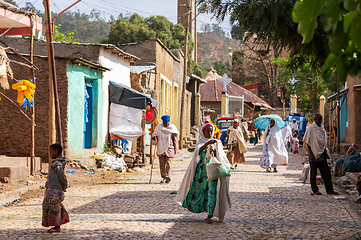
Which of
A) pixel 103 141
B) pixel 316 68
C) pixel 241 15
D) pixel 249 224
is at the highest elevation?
pixel 241 15

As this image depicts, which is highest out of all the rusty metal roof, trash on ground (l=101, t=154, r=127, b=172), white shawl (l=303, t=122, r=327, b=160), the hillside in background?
the hillside in background

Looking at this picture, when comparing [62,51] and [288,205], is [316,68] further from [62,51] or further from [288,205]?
[62,51]

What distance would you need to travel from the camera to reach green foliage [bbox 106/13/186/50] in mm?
44781

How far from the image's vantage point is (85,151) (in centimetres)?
1573

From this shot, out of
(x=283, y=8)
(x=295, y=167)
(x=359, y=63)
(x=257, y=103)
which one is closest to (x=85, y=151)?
(x=295, y=167)

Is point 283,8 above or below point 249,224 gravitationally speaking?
above

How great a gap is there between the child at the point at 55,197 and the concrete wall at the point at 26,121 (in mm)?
7987

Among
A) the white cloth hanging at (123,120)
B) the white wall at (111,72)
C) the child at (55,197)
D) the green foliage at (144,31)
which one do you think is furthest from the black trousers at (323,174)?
the green foliage at (144,31)

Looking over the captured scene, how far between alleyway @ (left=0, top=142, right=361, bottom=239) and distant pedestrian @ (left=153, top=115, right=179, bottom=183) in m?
1.35

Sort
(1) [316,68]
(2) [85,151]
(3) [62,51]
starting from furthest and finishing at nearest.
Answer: (3) [62,51] < (2) [85,151] < (1) [316,68]

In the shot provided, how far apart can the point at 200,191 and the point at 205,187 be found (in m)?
0.11

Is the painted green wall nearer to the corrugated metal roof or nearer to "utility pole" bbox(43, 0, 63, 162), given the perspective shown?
"utility pole" bbox(43, 0, 63, 162)

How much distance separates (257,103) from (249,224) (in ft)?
155

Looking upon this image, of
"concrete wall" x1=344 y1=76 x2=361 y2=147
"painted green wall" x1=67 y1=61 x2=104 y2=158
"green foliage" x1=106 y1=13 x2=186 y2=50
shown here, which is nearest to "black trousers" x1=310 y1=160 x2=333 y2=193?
"painted green wall" x1=67 y1=61 x2=104 y2=158
